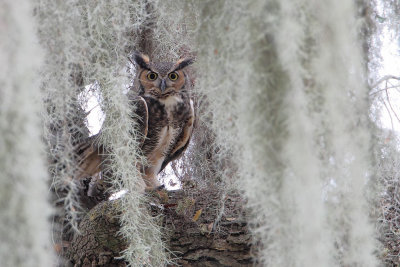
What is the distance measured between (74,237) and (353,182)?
43.5 inches

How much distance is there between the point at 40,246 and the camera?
3.16 ft

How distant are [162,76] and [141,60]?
0.16m

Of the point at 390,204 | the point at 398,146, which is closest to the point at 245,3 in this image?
the point at 398,146

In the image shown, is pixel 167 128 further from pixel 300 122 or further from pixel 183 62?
pixel 300 122

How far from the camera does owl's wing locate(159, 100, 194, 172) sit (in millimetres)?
2559

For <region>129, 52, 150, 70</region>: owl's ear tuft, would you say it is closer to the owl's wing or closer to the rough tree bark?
the owl's wing

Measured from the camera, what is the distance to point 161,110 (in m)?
2.56

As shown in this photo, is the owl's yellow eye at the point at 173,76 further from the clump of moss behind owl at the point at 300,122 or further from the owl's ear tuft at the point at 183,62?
the clump of moss behind owl at the point at 300,122

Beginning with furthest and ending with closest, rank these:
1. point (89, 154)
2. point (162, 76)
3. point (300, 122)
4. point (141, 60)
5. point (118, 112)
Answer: point (162, 76), point (141, 60), point (89, 154), point (118, 112), point (300, 122)

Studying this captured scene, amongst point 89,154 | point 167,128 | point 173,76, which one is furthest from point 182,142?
point 89,154

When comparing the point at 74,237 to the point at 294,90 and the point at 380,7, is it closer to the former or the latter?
the point at 294,90

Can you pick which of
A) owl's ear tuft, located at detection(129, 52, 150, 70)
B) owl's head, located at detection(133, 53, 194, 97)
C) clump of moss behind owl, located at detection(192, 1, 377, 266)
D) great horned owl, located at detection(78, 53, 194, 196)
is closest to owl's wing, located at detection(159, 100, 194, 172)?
great horned owl, located at detection(78, 53, 194, 196)

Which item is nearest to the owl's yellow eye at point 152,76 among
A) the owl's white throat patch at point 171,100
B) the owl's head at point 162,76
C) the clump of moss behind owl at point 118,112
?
the owl's head at point 162,76

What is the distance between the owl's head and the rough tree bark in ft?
2.49
